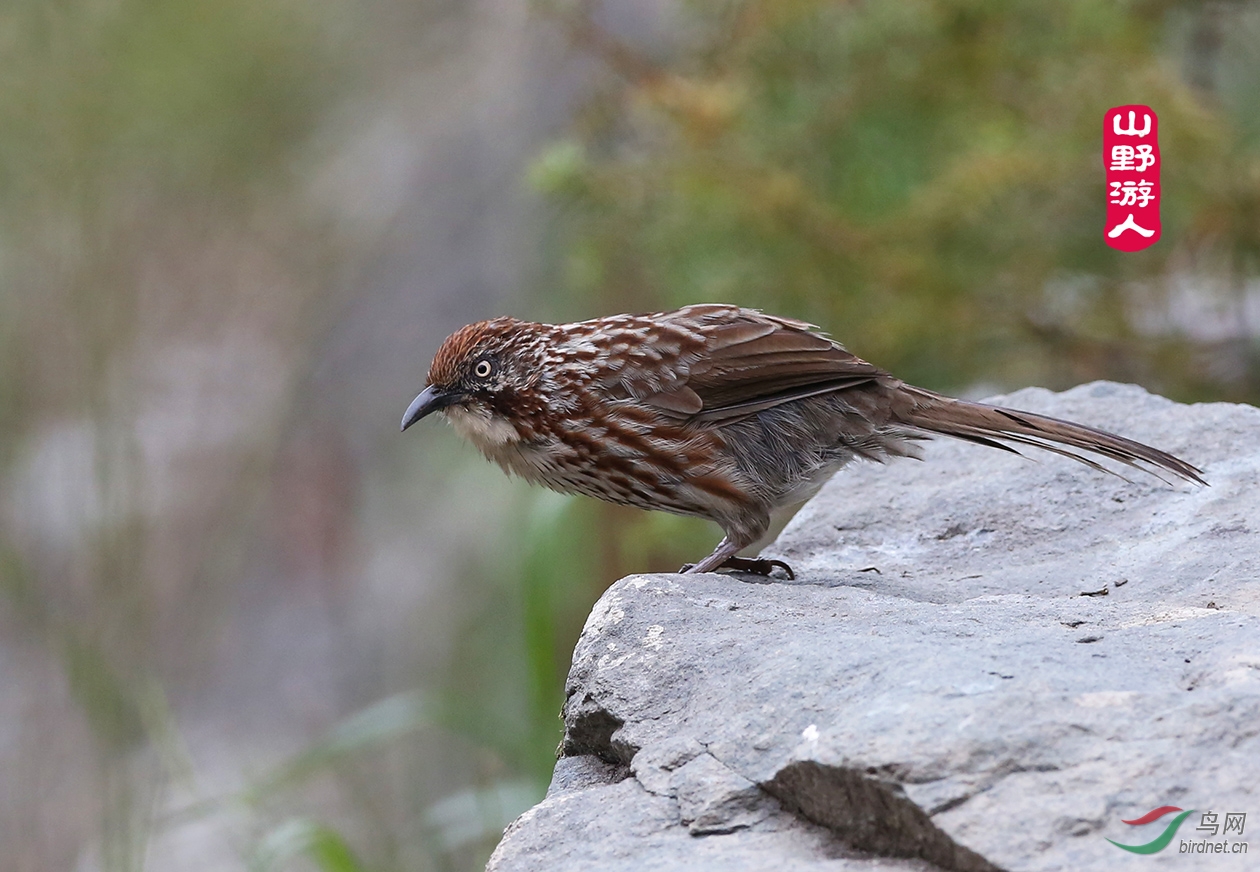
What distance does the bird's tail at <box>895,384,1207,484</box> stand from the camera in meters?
3.66

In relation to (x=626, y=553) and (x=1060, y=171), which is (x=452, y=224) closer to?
(x=626, y=553)

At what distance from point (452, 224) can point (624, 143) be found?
391 centimetres

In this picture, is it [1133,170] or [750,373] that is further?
[1133,170]

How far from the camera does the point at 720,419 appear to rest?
13.3 feet

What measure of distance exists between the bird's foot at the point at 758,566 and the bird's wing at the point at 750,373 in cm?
44

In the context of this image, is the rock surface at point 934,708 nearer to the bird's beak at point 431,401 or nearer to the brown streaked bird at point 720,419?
the brown streaked bird at point 720,419

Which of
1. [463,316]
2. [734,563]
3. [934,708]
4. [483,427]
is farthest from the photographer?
[463,316]

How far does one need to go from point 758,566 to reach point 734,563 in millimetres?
110

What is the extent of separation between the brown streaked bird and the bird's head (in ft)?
0.07

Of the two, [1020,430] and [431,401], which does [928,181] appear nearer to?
[1020,430]

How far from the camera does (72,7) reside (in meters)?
5.38

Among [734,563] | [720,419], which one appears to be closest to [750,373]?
[720,419]

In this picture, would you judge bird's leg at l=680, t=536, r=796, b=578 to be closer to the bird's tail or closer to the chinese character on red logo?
the bird's tail

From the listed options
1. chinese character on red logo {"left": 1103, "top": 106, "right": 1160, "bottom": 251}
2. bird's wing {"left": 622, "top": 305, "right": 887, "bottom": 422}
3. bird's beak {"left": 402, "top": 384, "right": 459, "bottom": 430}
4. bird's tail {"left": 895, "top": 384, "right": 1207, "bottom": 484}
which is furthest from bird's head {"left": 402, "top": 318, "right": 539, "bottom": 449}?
chinese character on red logo {"left": 1103, "top": 106, "right": 1160, "bottom": 251}
